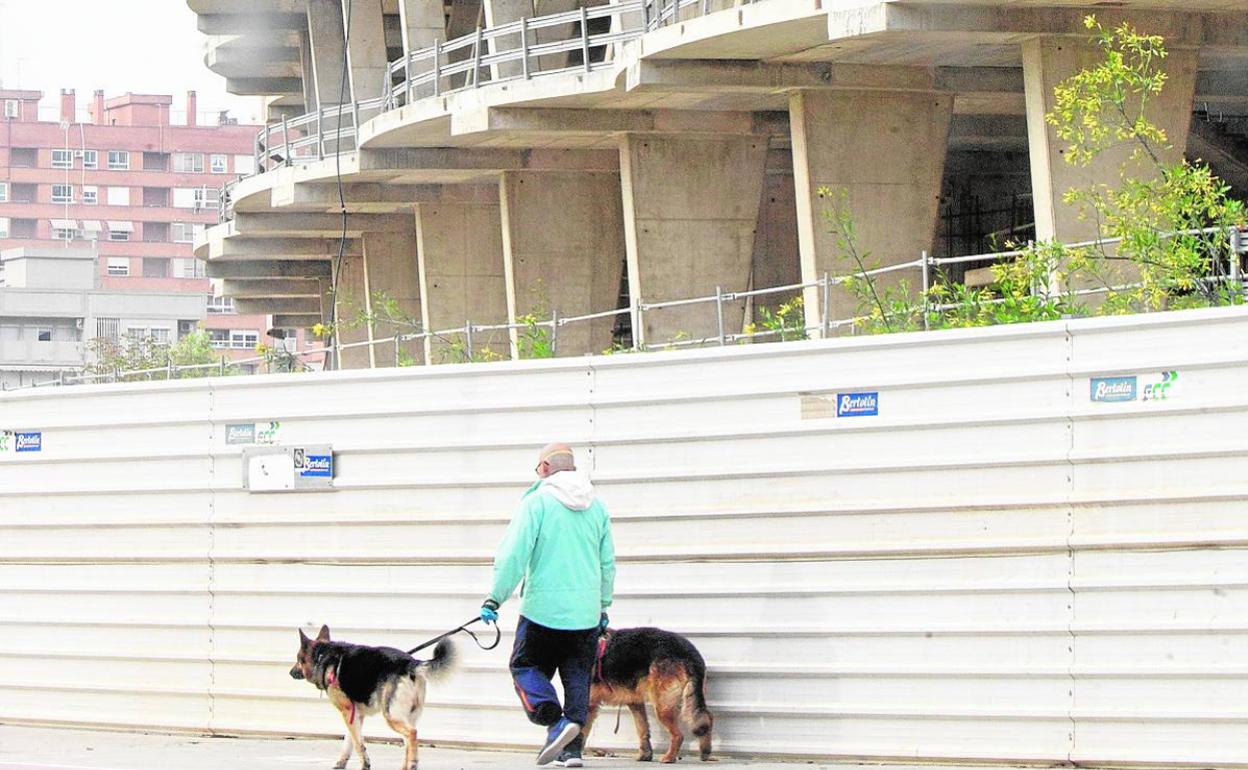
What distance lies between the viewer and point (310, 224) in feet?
154

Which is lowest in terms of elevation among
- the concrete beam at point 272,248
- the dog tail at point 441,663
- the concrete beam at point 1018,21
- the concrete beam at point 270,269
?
the dog tail at point 441,663

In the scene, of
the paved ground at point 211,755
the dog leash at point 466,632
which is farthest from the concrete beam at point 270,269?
the dog leash at point 466,632

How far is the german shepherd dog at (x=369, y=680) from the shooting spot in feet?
39.9

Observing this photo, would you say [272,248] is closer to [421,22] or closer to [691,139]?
[421,22]

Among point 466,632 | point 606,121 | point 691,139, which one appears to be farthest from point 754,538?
point 691,139

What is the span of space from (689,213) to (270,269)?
2828 centimetres

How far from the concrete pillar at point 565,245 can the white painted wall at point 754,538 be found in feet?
73.3

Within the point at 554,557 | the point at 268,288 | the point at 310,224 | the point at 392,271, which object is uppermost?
the point at 268,288

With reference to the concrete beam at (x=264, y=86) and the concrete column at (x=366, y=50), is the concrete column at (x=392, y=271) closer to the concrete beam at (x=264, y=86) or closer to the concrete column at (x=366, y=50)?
the concrete column at (x=366, y=50)

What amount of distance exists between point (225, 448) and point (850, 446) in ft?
14.9

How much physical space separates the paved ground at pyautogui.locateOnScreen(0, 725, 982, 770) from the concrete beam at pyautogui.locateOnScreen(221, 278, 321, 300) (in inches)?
1890

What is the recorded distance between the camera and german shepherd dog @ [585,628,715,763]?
1201 centimetres

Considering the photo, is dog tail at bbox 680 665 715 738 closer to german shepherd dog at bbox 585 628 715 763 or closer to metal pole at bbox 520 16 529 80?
german shepherd dog at bbox 585 628 715 763

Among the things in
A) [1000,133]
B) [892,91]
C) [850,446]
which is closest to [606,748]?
[850,446]
